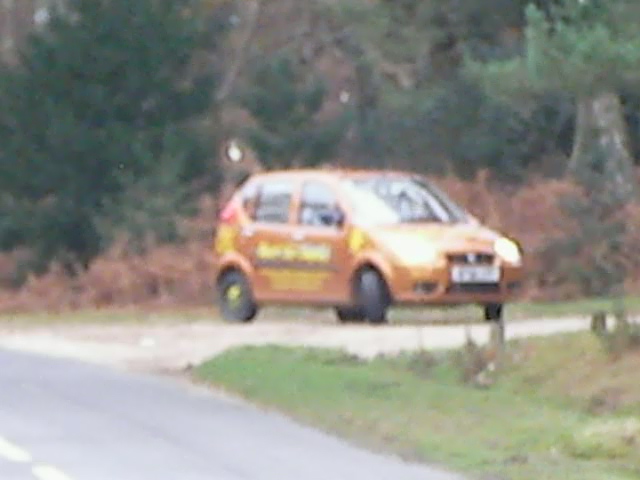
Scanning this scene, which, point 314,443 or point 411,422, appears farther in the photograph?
point 411,422

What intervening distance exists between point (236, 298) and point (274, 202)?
1.27m

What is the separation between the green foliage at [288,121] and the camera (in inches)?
1671

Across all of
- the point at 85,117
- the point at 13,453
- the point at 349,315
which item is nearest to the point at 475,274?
the point at 349,315

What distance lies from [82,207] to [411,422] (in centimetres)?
2502

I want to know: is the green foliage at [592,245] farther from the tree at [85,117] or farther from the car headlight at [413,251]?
the tree at [85,117]

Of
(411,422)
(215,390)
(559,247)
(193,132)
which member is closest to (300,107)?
(193,132)

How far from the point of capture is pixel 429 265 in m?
24.7

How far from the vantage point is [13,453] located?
14.7m

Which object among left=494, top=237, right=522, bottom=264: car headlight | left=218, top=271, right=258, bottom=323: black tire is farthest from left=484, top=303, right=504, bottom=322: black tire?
left=218, top=271, right=258, bottom=323: black tire

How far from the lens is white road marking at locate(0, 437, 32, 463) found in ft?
47.2

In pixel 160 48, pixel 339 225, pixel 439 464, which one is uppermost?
pixel 160 48

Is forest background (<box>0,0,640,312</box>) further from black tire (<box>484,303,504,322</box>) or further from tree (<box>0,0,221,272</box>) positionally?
black tire (<box>484,303,504,322</box>)

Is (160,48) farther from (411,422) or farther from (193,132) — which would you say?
(411,422)

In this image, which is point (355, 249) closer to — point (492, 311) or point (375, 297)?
point (375, 297)
